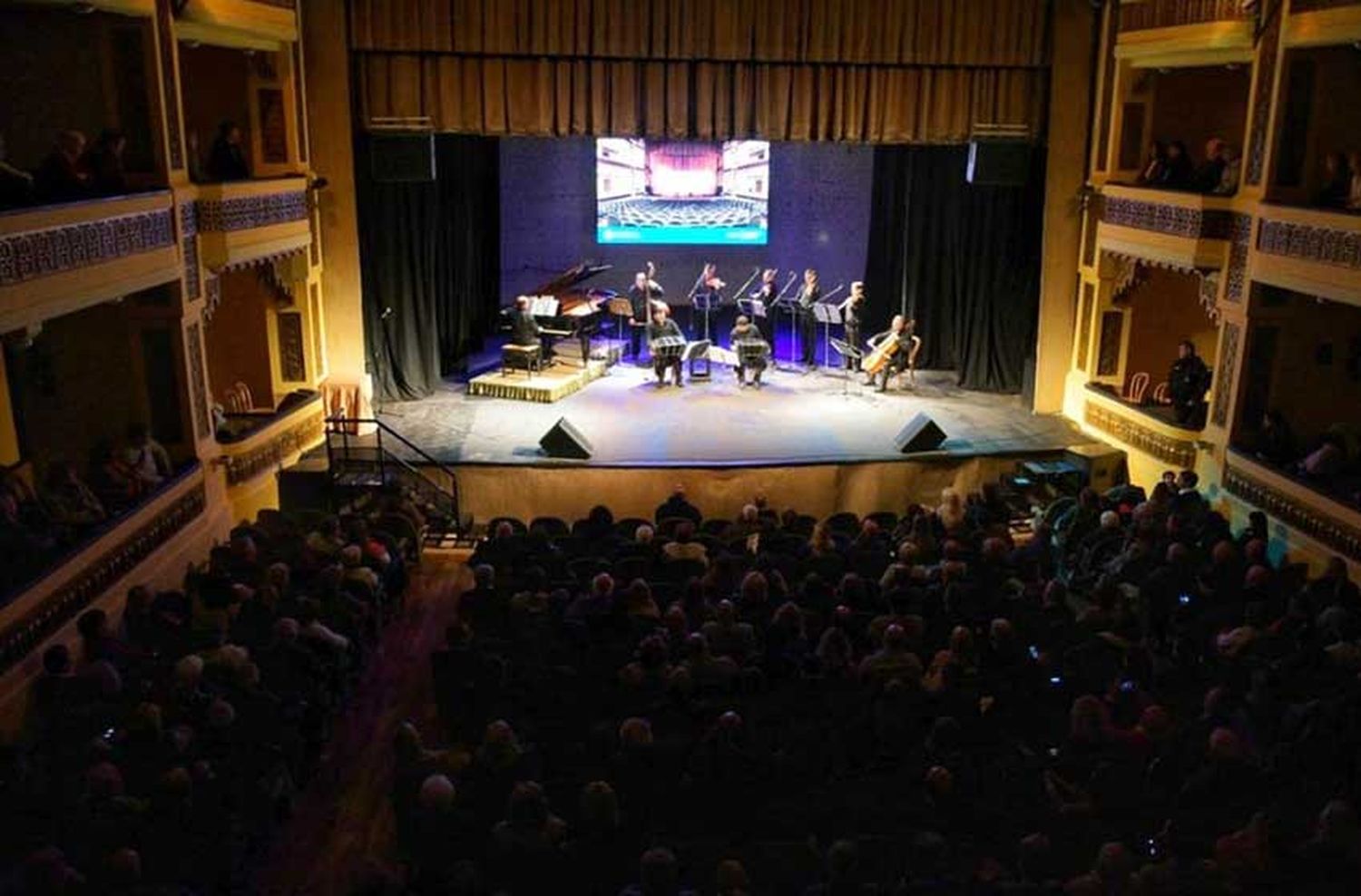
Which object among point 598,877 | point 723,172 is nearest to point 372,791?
point 598,877

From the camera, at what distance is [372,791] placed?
8.65 meters

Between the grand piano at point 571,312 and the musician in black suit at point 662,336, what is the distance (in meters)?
1.03

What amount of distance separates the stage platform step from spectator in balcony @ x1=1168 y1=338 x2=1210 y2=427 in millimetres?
7944

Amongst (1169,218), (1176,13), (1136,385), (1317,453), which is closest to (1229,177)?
(1169,218)

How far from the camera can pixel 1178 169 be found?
1492 centimetres

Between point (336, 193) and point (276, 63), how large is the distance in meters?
1.76

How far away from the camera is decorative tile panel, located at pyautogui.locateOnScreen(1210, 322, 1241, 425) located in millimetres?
13453

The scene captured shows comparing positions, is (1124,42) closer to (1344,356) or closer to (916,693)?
(1344,356)

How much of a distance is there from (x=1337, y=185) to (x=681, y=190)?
11.5m

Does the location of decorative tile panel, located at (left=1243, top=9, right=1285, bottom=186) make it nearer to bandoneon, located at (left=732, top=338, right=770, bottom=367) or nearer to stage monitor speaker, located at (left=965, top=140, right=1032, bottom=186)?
stage monitor speaker, located at (left=965, top=140, right=1032, bottom=186)

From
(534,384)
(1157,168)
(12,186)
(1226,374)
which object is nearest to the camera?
(12,186)

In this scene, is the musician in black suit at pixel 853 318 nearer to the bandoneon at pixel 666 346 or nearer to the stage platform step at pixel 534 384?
the bandoneon at pixel 666 346

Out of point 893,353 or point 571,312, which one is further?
Answer: point 571,312

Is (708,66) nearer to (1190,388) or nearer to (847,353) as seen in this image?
(847,353)
